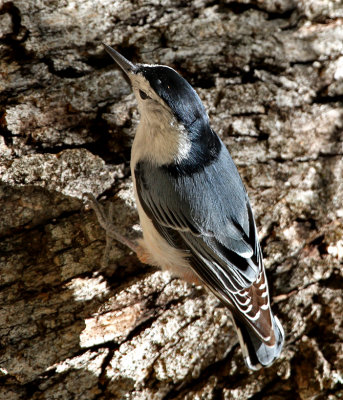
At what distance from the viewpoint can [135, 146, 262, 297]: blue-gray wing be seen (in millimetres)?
1847

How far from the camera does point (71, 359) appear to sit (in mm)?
1802

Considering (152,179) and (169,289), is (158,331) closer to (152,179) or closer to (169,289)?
(169,289)

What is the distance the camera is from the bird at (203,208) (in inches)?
72.3

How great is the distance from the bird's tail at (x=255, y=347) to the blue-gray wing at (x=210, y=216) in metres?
0.19

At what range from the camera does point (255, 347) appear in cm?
186

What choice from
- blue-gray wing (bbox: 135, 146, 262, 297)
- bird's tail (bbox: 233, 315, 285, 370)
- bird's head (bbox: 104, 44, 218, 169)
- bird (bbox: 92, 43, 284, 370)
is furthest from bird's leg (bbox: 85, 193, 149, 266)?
bird's tail (bbox: 233, 315, 285, 370)

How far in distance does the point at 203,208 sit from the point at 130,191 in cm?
38

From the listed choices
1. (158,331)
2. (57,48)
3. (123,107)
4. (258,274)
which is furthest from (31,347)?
(57,48)

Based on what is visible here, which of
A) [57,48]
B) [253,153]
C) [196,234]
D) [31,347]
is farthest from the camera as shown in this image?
[253,153]

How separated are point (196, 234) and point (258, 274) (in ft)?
1.00

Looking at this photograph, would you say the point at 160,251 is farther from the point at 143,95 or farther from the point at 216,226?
the point at 143,95

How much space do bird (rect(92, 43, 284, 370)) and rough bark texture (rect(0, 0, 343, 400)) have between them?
6.9 inches

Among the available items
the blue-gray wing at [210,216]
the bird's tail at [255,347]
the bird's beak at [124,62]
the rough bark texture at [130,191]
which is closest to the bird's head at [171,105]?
the bird's beak at [124,62]

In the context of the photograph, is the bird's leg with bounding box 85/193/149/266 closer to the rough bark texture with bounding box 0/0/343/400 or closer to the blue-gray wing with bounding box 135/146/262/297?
the rough bark texture with bounding box 0/0/343/400
